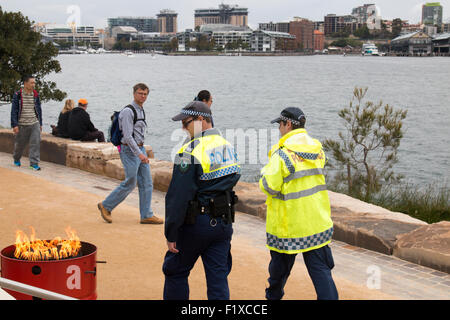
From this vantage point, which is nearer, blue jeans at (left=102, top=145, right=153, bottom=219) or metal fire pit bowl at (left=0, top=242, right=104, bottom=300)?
metal fire pit bowl at (left=0, top=242, right=104, bottom=300)

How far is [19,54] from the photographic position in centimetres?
2244

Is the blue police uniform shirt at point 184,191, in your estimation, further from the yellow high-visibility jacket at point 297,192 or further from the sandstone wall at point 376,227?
the sandstone wall at point 376,227

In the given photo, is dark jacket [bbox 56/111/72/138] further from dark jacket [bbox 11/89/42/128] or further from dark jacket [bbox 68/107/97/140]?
dark jacket [bbox 11/89/42/128]

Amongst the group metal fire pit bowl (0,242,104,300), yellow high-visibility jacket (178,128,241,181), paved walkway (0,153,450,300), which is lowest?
paved walkway (0,153,450,300)

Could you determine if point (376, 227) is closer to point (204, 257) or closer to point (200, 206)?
point (204, 257)

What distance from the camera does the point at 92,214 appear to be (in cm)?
903

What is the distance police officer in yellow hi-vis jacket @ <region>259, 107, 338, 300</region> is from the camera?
5031 millimetres

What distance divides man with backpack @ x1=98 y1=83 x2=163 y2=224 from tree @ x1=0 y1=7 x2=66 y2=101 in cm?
1467

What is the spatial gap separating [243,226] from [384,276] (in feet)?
8.15

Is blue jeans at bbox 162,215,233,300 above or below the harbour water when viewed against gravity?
above

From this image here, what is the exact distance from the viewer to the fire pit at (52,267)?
14.8ft

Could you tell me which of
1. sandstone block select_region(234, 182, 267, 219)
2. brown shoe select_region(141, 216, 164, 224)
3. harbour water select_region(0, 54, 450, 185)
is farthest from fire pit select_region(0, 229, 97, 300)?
harbour water select_region(0, 54, 450, 185)

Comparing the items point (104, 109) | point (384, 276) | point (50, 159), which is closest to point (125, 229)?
point (384, 276)

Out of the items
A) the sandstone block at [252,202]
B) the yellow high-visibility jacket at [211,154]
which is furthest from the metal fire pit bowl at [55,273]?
the sandstone block at [252,202]
